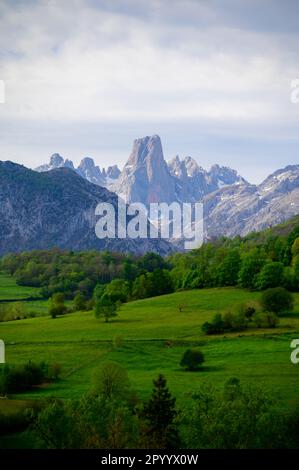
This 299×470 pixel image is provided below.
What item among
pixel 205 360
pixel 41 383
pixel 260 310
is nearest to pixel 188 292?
pixel 260 310

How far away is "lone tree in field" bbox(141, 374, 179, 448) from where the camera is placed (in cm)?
4781

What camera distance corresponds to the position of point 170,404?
52188mm

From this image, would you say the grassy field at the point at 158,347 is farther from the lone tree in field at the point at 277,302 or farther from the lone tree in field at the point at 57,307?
the lone tree in field at the point at 57,307

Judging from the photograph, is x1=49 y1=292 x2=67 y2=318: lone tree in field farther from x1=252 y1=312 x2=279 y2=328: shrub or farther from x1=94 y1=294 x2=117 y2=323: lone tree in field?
x1=252 y1=312 x2=279 y2=328: shrub

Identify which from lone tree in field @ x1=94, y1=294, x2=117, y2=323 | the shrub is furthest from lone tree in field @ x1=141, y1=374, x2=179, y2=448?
lone tree in field @ x1=94, y1=294, x2=117, y2=323

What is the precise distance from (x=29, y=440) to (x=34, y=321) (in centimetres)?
7142

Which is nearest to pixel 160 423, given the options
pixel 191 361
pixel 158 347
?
pixel 191 361

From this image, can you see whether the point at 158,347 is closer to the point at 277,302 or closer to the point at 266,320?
the point at 266,320

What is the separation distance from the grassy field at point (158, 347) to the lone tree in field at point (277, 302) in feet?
8.65

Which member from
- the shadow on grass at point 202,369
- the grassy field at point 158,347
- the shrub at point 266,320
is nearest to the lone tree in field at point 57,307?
the grassy field at point 158,347

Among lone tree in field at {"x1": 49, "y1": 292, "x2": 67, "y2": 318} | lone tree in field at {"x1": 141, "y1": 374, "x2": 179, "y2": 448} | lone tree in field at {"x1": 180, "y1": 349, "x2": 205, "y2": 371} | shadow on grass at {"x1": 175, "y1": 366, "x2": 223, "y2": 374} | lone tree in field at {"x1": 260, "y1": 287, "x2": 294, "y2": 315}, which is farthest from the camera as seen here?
lone tree in field at {"x1": 49, "y1": 292, "x2": 67, "y2": 318}

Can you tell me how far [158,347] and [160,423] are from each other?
4162 cm

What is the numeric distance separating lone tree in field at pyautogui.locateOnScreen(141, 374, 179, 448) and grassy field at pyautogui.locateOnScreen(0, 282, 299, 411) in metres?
12.2
